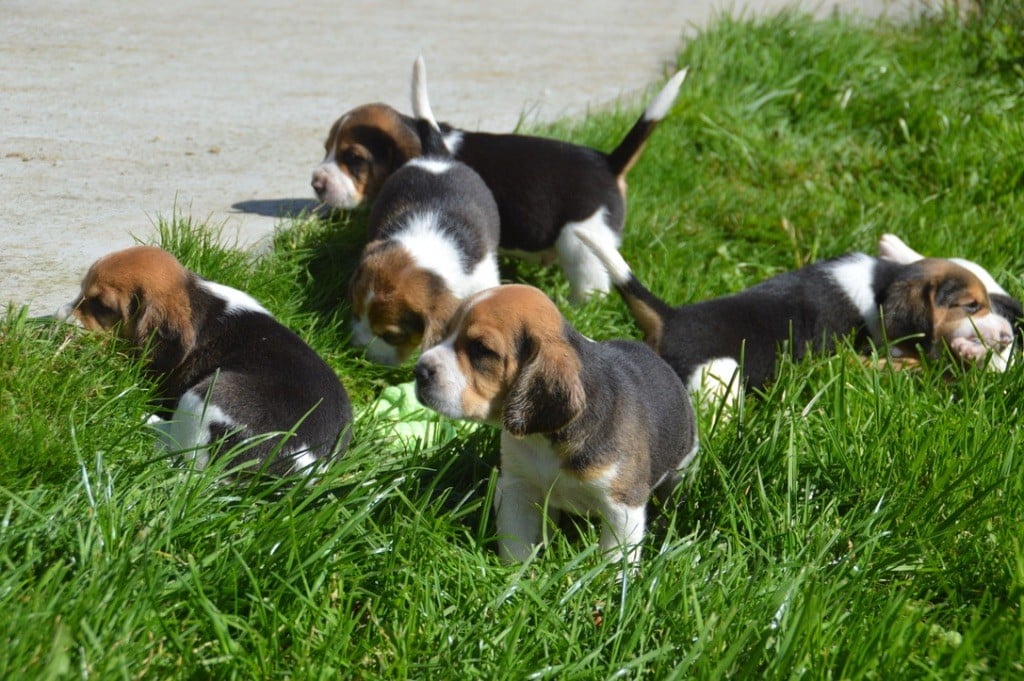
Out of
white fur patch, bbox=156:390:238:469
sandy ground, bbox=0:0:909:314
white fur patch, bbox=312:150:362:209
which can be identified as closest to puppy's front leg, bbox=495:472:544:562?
white fur patch, bbox=156:390:238:469

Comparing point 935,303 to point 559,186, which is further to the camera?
point 559,186

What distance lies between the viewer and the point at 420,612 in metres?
3.23

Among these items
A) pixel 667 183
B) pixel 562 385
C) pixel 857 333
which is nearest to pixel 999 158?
pixel 667 183

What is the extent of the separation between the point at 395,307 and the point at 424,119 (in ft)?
5.23

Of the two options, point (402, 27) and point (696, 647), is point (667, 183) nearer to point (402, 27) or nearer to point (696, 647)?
point (402, 27)

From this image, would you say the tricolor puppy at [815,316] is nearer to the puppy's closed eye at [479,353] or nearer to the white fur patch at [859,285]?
the white fur patch at [859,285]

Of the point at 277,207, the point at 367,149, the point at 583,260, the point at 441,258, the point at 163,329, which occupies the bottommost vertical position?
the point at 583,260

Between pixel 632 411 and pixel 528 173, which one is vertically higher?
pixel 632 411

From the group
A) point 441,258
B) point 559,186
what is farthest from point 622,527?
point 559,186

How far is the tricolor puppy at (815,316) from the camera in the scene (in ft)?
17.2

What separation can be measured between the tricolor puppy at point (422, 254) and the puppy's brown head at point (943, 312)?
6.45 ft

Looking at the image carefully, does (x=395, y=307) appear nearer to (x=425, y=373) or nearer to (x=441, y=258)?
(x=441, y=258)

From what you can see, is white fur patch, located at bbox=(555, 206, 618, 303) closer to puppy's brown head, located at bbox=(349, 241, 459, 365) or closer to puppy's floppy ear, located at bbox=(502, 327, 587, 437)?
puppy's brown head, located at bbox=(349, 241, 459, 365)

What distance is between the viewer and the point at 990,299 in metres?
5.91
